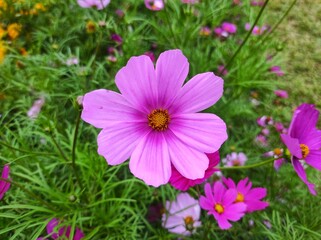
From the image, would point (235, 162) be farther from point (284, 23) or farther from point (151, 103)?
point (284, 23)

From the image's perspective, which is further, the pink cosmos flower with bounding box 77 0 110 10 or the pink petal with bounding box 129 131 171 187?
the pink cosmos flower with bounding box 77 0 110 10

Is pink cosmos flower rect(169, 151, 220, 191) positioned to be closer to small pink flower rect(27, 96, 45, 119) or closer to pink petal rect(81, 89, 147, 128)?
pink petal rect(81, 89, 147, 128)

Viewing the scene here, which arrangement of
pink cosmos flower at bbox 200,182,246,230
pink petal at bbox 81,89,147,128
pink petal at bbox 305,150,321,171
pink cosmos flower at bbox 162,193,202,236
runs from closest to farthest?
pink petal at bbox 81,89,147,128, pink petal at bbox 305,150,321,171, pink cosmos flower at bbox 200,182,246,230, pink cosmos flower at bbox 162,193,202,236

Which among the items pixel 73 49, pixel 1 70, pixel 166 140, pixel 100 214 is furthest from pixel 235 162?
pixel 1 70

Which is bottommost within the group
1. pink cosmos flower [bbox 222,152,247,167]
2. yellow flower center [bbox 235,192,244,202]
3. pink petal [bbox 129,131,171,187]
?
pink cosmos flower [bbox 222,152,247,167]

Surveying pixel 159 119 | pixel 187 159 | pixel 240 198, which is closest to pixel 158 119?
pixel 159 119

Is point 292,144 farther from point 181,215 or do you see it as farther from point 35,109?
point 35,109

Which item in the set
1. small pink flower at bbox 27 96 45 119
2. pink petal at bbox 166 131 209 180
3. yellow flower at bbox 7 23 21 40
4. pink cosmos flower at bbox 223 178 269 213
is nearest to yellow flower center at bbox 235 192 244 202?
pink cosmos flower at bbox 223 178 269 213

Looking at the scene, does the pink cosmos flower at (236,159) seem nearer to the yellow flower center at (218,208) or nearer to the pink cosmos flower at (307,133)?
the yellow flower center at (218,208)
